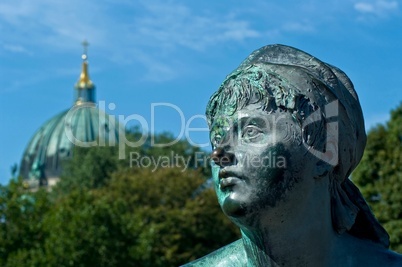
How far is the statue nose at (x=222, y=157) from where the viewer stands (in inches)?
182

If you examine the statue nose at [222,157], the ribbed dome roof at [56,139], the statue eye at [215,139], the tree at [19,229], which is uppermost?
the ribbed dome roof at [56,139]

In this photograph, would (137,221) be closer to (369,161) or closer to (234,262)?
(369,161)

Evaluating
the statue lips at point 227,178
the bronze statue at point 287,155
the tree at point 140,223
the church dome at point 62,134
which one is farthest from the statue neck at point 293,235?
A: the church dome at point 62,134

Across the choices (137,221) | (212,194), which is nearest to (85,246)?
(137,221)

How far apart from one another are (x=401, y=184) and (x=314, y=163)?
33491mm

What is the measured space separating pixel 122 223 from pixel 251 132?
42820 millimetres

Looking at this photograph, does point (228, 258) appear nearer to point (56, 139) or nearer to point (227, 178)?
point (227, 178)

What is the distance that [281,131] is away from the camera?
4.59m

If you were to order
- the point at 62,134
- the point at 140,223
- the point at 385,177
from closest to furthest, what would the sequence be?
1. the point at 385,177
2. the point at 140,223
3. the point at 62,134

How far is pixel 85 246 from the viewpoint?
4438cm

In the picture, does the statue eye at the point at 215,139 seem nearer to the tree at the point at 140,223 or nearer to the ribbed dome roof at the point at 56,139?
the tree at the point at 140,223

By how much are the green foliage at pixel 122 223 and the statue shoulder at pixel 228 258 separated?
1491 inches

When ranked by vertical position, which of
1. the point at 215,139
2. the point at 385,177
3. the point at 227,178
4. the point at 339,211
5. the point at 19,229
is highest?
the point at 385,177

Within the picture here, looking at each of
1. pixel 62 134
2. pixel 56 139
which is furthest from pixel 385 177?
pixel 56 139
